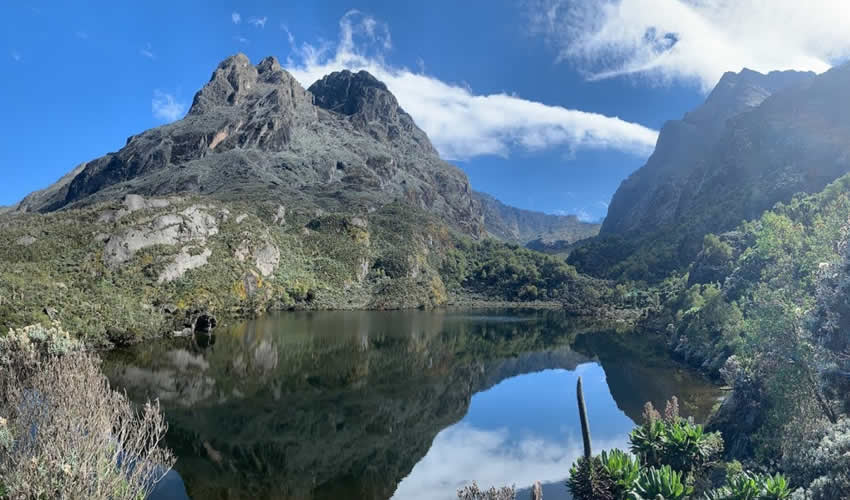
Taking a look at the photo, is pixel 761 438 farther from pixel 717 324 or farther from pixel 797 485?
pixel 717 324

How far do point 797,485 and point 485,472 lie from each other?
1733cm

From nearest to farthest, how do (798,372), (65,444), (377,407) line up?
(65,444), (798,372), (377,407)

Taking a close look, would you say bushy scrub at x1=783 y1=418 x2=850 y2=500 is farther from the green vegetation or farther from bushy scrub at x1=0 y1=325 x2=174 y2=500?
bushy scrub at x1=0 y1=325 x2=174 y2=500

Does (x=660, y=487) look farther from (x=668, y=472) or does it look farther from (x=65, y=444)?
(x=65, y=444)

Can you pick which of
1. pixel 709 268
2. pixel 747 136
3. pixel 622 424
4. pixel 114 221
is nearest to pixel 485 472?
pixel 622 424

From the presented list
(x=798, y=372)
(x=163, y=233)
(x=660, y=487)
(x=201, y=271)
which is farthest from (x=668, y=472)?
(x=163, y=233)

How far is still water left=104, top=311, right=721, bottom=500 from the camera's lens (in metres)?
29.2

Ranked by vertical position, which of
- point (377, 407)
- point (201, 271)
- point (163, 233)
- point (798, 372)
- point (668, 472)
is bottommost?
point (377, 407)

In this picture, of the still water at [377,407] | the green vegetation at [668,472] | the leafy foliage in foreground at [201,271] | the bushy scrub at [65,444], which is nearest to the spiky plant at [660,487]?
the green vegetation at [668,472]

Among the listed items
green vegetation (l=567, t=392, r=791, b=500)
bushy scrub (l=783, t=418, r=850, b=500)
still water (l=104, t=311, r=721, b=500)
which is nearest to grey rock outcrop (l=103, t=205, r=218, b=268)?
still water (l=104, t=311, r=721, b=500)

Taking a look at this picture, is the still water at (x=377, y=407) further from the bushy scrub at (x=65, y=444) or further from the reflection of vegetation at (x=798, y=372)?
the bushy scrub at (x=65, y=444)

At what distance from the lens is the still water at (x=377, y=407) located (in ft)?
95.8

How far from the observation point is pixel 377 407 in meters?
43.5

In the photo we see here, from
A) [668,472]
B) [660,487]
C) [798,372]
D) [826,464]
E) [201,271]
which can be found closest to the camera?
[826,464]
